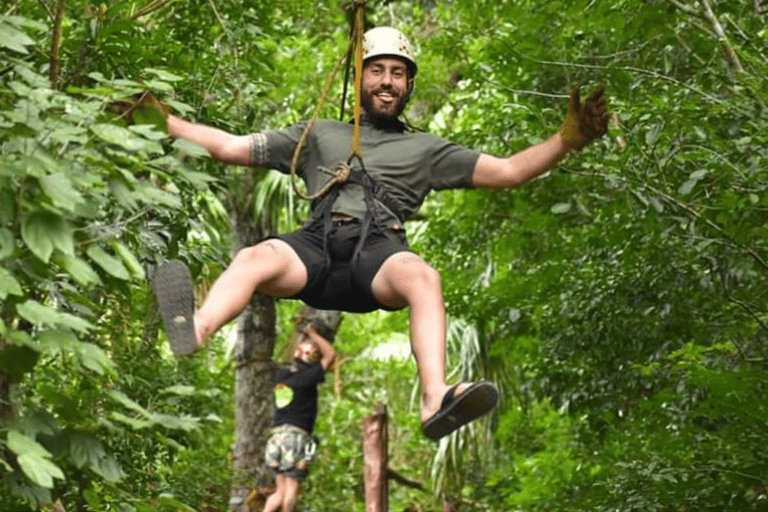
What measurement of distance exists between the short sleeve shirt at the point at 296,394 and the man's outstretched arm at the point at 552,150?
25.7 feet

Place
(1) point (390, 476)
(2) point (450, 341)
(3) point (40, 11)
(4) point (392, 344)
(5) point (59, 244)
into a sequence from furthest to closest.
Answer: (4) point (392, 344)
(2) point (450, 341)
(1) point (390, 476)
(3) point (40, 11)
(5) point (59, 244)

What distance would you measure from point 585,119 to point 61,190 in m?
2.41

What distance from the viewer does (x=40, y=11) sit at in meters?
7.82

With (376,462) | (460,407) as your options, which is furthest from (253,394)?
(460,407)

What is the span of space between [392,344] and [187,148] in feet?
58.6

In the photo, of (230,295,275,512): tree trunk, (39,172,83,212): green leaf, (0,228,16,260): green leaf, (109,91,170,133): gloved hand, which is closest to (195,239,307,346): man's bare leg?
(109,91,170,133): gloved hand

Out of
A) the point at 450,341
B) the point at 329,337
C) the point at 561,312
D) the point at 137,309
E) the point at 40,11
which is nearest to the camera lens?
the point at 40,11

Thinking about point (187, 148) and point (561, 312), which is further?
point (561, 312)

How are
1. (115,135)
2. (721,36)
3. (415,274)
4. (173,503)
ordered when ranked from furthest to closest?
(721,36) < (415,274) < (173,503) < (115,135)

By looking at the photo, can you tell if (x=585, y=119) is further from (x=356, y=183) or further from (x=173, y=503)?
(x=173, y=503)

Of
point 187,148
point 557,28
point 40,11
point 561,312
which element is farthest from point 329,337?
point 187,148

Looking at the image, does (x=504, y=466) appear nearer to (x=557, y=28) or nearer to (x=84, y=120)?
(x=557, y=28)

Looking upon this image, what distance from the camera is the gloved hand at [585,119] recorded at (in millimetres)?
5863

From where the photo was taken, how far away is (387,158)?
Answer: 6199mm
